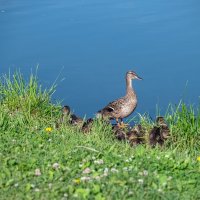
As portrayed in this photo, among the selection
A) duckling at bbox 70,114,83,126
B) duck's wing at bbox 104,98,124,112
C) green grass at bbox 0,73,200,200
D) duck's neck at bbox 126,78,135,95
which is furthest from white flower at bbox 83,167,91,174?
duck's neck at bbox 126,78,135,95

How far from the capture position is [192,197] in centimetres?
501

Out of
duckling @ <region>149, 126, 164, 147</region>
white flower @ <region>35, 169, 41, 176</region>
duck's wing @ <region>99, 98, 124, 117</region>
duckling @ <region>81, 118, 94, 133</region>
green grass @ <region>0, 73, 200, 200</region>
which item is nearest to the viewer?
green grass @ <region>0, 73, 200, 200</region>

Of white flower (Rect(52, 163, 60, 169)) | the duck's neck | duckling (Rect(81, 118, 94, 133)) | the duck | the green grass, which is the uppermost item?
white flower (Rect(52, 163, 60, 169))

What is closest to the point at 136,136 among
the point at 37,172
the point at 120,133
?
the point at 120,133

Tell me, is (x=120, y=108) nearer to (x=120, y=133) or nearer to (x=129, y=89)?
(x=129, y=89)

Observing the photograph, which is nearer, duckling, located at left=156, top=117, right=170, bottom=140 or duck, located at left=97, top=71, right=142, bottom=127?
duckling, located at left=156, top=117, right=170, bottom=140

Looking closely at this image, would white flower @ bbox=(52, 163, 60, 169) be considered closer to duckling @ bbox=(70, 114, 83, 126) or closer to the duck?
duckling @ bbox=(70, 114, 83, 126)

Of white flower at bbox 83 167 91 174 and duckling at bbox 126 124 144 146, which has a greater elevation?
white flower at bbox 83 167 91 174

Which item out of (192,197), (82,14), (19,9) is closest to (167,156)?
(192,197)

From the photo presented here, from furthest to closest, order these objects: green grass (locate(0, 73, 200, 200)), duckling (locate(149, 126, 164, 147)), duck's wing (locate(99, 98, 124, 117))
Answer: duck's wing (locate(99, 98, 124, 117)), duckling (locate(149, 126, 164, 147)), green grass (locate(0, 73, 200, 200))

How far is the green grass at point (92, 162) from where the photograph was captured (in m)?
5.07

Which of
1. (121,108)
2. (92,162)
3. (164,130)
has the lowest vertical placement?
(121,108)

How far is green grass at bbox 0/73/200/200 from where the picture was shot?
507cm

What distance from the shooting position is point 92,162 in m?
5.73
